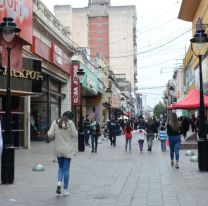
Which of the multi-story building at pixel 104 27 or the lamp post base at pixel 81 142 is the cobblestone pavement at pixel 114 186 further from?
the multi-story building at pixel 104 27

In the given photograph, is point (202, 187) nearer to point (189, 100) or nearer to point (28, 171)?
point (28, 171)

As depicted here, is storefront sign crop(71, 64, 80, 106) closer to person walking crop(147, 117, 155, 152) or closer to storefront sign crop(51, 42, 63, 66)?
storefront sign crop(51, 42, 63, 66)

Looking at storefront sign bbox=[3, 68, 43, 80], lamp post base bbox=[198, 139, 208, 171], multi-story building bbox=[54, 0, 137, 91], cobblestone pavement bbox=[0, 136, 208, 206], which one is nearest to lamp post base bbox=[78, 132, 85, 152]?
storefront sign bbox=[3, 68, 43, 80]

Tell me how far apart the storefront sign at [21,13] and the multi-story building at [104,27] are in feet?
257

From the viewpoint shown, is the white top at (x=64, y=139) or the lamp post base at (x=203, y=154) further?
the lamp post base at (x=203, y=154)

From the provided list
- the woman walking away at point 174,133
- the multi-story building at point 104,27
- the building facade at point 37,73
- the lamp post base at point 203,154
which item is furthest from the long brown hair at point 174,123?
the multi-story building at point 104,27

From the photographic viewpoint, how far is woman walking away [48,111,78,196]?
9.27 metres

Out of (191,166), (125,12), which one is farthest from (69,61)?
(125,12)

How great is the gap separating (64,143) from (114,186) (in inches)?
79.7

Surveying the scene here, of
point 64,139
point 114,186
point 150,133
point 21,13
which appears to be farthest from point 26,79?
point 64,139

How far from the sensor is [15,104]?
22750 mm

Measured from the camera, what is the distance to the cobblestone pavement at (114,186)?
345 inches

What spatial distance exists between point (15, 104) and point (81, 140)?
372 centimetres

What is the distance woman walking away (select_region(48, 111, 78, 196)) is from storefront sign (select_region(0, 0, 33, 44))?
9285mm
